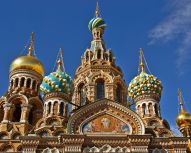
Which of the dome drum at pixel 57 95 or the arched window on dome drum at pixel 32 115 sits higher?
the dome drum at pixel 57 95

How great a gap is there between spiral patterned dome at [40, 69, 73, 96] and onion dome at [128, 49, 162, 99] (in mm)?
2993

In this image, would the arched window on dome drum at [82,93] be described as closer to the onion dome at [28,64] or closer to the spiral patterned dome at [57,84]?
the onion dome at [28,64]

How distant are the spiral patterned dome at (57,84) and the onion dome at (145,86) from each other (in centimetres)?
299

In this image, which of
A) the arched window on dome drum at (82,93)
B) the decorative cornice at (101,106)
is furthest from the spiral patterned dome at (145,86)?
the decorative cornice at (101,106)

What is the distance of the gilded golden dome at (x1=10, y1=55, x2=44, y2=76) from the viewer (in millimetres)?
20469

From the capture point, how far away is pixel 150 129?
16000 millimetres

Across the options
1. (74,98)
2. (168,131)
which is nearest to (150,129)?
(168,131)

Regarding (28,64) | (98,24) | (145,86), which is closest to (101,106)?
(145,86)

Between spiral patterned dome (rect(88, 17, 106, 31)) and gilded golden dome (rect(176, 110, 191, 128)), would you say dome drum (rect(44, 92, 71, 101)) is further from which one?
spiral patterned dome (rect(88, 17, 106, 31))

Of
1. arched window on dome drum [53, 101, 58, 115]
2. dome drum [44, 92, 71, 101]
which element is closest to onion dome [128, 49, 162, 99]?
dome drum [44, 92, 71, 101]

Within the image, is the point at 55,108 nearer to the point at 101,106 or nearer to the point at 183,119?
the point at 101,106

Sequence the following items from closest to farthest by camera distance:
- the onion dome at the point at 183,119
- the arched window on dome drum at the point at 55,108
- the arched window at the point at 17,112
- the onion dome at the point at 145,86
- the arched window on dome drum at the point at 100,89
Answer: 1. the arched window on dome drum at the point at 55,108
2. the onion dome at the point at 145,86
3. the arched window at the point at 17,112
4. the onion dome at the point at 183,119
5. the arched window on dome drum at the point at 100,89

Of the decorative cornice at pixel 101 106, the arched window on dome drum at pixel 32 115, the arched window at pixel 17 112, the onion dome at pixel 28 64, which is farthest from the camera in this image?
the onion dome at pixel 28 64

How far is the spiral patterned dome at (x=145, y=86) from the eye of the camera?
18.4 meters
